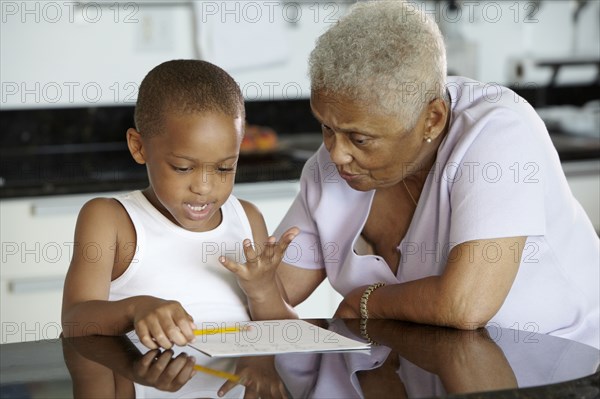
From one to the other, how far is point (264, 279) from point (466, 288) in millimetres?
329

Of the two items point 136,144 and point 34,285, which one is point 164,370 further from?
point 34,285

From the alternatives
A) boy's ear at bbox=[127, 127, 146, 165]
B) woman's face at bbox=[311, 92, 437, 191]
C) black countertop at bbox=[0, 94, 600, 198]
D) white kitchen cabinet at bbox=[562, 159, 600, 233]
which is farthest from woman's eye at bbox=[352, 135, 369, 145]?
white kitchen cabinet at bbox=[562, 159, 600, 233]

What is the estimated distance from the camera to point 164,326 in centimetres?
138

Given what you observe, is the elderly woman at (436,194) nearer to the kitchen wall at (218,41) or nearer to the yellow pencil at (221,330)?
the yellow pencil at (221,330)

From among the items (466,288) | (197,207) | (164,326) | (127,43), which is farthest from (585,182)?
(164,326)

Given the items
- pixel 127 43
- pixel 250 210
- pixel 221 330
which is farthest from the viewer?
pixel 127 43

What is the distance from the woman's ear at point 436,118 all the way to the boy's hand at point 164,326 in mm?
570

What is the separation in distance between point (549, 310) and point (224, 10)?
6.87 feet

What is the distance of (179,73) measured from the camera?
164cm

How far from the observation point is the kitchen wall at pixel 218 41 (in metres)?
3.32

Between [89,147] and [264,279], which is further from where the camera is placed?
[89,147]

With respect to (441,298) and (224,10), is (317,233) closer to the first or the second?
(441,298)

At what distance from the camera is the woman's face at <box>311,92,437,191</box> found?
160cm

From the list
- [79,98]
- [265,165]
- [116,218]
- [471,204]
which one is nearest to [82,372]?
[116,218]
